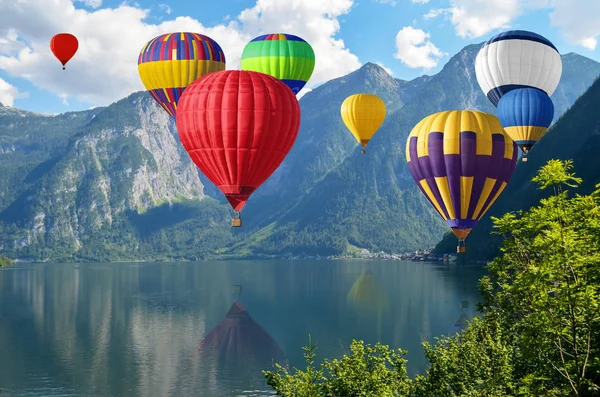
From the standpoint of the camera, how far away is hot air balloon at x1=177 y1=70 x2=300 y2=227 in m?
62.5

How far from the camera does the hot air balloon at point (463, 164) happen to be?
71.5 m

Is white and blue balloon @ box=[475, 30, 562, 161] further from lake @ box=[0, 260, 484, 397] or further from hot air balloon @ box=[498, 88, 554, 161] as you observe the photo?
lake @ box=[0, 260, 484, 397]

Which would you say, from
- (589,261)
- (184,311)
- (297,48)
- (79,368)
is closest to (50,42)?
(297,48)

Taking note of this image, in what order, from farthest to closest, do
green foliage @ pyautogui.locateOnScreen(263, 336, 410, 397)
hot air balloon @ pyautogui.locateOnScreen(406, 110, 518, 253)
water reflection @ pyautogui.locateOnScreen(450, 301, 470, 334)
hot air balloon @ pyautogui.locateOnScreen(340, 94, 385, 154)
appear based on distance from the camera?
1. water reflection @ pyautogui.locateOnScreen(450, 301, 470, 334)
2. hot air balloon @ pyautogui.locateOnScreen(340, 94, 385, 154)
3. hot air balloon @ pyautogui.locateOnScreen(406, 110, 518, 253)
4. green foliage @ pyautogui.locateOnScreen(263, 336, 410, 397)

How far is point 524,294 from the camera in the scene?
30.6 m

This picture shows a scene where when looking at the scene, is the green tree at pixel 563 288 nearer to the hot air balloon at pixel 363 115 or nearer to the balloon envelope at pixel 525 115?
the balloon envelope at pixel 525 115

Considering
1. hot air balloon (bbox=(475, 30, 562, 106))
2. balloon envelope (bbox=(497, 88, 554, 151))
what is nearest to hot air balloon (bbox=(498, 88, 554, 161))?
balloon envelope (bbox=(497, 88, 554, 151))

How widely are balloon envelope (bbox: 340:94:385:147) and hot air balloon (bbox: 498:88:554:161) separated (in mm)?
34338

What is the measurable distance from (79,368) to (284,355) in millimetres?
31398

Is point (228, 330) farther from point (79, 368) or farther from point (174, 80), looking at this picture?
point (174, 80)

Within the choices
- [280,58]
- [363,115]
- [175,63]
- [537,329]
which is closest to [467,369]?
[537,329]

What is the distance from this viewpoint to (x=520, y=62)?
8700 cm

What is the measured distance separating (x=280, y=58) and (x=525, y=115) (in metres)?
27.6

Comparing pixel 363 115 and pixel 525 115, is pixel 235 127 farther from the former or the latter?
pixel 363 115
